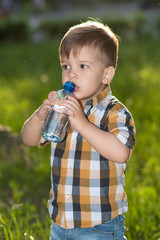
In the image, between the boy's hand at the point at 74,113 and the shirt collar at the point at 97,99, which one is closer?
the boy's hand at the point at 74,113

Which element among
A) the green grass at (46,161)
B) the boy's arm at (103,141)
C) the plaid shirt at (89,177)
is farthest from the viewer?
the green grass at (46,161)

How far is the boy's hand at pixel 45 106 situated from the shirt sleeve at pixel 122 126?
315mm

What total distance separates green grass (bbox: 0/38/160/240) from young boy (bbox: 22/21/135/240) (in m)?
0.45

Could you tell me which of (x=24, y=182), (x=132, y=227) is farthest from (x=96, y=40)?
(x=24, y=182)

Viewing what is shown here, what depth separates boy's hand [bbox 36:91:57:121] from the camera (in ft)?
6.21

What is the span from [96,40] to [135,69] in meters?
6.62

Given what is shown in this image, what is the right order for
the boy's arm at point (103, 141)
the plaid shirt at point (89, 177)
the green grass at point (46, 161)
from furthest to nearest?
the green grass at point (46, 161) → the plaid shirt at point (89, 177) → the boy's arm at point (103, 141)

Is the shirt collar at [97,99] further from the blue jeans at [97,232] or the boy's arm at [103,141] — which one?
the blue jeans at [97,232]

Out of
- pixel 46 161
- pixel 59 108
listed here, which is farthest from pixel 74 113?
pixel 46 161

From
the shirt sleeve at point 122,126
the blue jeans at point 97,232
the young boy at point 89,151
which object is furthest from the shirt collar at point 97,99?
the blue jeans at point 97,232

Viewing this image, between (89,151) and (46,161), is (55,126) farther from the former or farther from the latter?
(46,161)

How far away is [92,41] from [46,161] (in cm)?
274

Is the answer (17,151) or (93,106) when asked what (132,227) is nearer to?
(93,106)

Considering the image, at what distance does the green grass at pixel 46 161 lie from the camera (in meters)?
3.01
